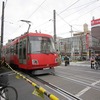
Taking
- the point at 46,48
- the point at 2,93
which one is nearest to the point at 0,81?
the point at 2,93

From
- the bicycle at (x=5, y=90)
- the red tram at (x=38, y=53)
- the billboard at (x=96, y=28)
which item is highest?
the billboard at (x=96, y=28)

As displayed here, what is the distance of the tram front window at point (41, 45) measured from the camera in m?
12.5

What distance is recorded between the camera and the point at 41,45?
1288cm

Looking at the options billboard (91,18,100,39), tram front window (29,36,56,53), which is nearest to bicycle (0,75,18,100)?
tram front window (29,36,56,53)

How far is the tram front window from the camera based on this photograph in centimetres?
1255

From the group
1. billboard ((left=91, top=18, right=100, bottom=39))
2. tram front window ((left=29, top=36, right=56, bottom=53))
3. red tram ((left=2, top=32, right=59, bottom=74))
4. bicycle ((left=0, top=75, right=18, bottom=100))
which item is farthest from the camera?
billboard ((left=91, top=18, right=100, bottom=39))

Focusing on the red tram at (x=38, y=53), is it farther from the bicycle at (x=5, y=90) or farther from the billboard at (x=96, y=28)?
the billboard at (x=96, y=28)

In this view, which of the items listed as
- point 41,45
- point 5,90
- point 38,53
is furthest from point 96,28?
point 5,90

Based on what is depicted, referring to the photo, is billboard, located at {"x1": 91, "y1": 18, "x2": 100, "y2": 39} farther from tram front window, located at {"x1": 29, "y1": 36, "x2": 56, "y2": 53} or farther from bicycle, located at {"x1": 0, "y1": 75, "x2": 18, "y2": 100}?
bicycle, located at {"x1": 0, "y1": 75, "x2": 18, "y2": 100}

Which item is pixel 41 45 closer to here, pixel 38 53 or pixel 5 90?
pixel 38 53

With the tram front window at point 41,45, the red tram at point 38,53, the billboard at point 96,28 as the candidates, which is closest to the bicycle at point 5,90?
the red tram at point 38,53

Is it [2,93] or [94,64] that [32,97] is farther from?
[94,64]

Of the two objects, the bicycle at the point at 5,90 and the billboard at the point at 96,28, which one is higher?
the billboard at the point at 96,28

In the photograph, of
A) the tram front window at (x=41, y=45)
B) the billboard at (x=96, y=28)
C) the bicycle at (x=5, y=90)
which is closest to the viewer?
the bicycle at (x=5, y=90)
